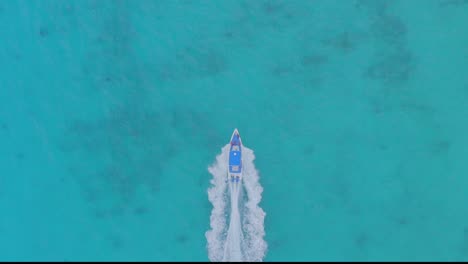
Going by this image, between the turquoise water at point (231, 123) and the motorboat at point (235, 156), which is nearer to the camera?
the turquoise water at point (231, 123)

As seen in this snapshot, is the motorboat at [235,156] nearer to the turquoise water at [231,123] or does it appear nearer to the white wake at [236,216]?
the white wake at [236,216]

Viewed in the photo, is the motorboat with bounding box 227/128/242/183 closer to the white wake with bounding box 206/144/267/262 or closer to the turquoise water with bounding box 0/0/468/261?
the white wake with bounding box 206/144/267/262

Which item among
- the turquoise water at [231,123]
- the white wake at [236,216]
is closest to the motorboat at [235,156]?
the white wake at [236,216]

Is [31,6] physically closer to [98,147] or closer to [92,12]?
[92,12]

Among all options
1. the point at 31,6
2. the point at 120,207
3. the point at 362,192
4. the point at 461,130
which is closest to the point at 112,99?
the point at 120,207

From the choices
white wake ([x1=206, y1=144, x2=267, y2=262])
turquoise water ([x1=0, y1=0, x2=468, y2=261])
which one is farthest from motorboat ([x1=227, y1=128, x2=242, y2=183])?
turquoise water ([x1=0, y1=0, x2=468, y2=261])

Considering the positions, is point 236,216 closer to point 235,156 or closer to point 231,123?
point 235,156
